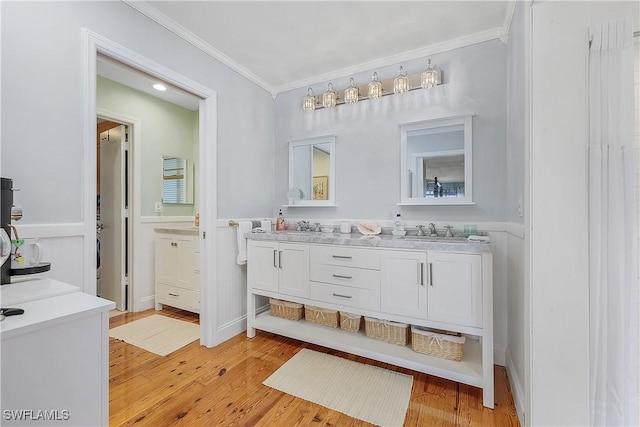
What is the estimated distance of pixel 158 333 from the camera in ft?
8.45

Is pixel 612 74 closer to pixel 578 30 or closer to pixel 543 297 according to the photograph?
pixel 578 30

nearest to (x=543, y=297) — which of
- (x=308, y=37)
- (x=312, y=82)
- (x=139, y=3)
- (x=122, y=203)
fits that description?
(x=308, y=37)

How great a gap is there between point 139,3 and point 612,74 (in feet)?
8.79

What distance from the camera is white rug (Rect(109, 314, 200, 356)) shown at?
2342mm

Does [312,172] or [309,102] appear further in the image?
[312,172]

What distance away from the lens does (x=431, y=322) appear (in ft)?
5.77

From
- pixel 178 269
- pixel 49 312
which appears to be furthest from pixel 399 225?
pixel 178 269

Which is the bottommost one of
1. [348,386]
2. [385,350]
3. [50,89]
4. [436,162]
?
[348,386]

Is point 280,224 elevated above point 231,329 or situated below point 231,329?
above

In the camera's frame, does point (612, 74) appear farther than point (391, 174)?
No

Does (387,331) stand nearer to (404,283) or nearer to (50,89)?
(404,283)

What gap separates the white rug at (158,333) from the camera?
234 cm

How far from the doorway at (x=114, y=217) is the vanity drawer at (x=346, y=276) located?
239 centimetres

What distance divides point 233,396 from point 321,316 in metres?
0.88
